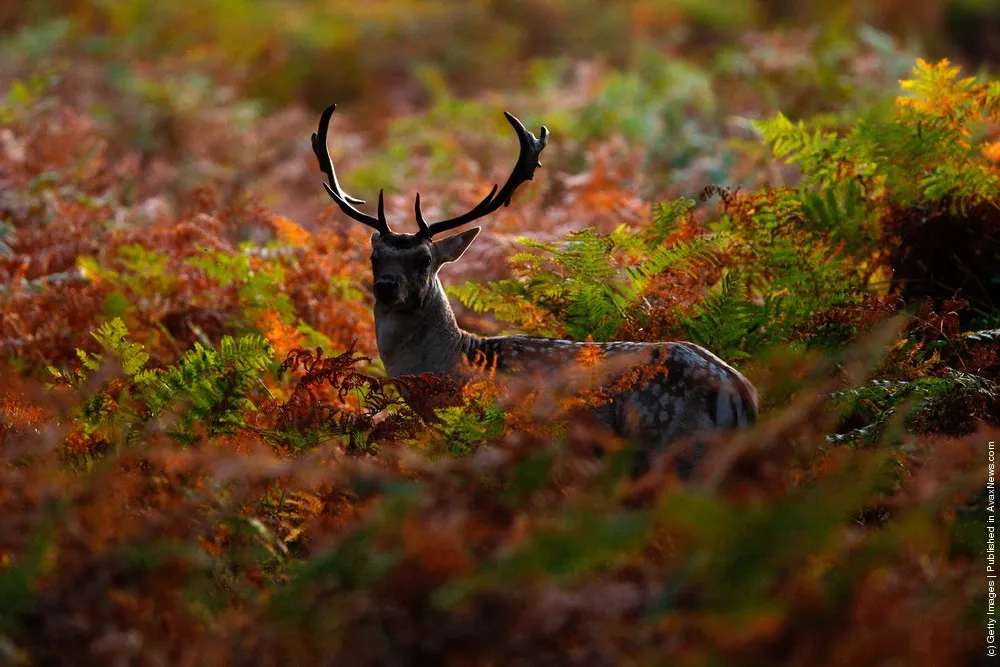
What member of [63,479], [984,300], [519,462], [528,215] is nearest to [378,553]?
[519,462]

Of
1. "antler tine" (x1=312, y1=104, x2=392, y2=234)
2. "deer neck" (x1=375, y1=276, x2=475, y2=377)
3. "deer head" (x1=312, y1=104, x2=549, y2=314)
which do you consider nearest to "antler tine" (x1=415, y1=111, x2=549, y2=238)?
"deer head" (x1=312, y1=104, x2=549, y2=314)

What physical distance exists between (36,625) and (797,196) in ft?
13.0

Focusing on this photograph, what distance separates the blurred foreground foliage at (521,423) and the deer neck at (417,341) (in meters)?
0.20

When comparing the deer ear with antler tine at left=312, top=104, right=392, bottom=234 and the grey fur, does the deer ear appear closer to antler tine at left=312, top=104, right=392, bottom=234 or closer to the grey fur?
the grey fur

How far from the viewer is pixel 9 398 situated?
4.42m

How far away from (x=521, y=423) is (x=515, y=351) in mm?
1016

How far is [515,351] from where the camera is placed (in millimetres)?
4879

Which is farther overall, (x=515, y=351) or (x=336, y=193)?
(x=336, y=193)

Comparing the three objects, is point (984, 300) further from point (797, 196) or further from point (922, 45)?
point (922, 45)

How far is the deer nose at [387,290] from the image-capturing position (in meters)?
4.98

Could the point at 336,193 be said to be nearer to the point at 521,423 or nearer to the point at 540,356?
the point at 540,356

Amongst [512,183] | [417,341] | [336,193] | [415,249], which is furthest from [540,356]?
[336,193]

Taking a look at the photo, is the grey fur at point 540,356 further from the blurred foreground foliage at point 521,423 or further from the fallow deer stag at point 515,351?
the blurred foreground foliage at point 521,423

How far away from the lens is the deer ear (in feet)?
17.4
